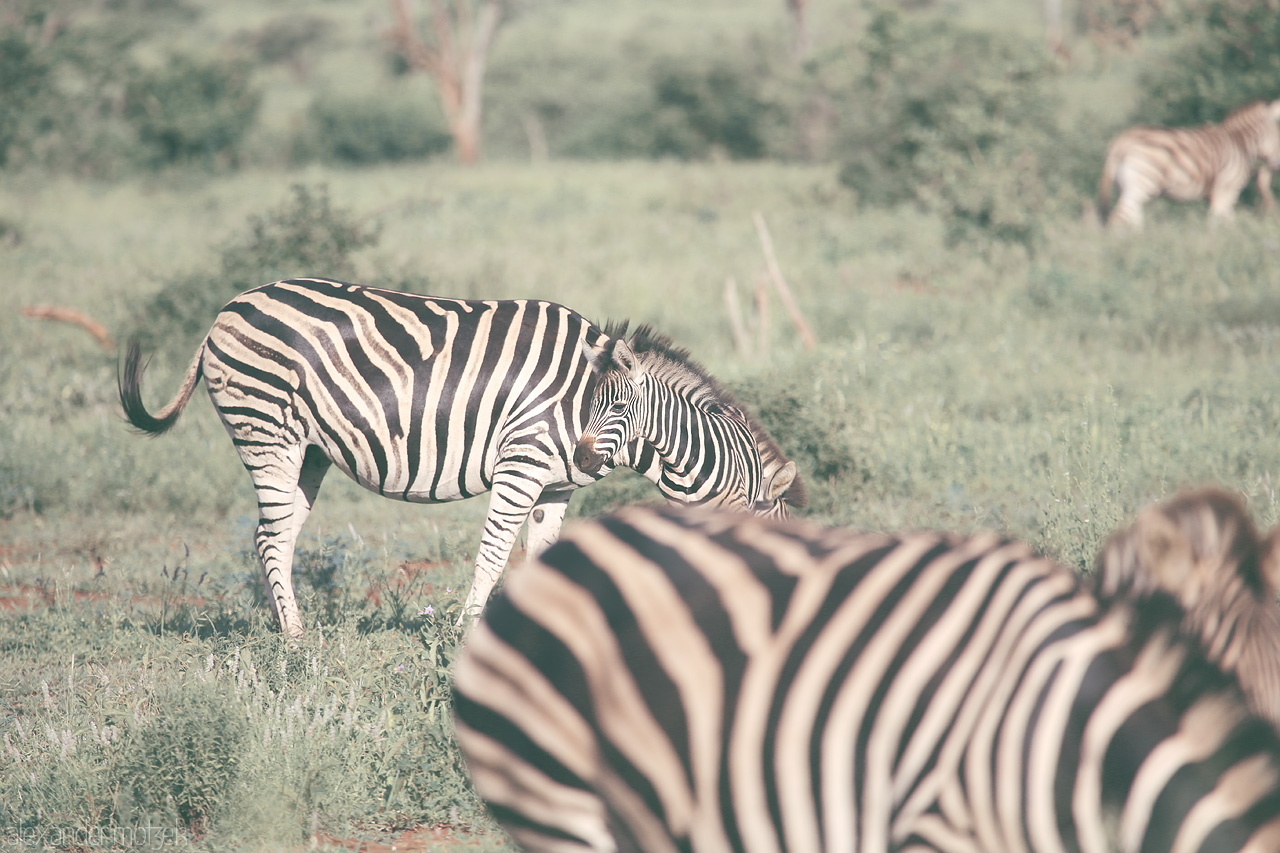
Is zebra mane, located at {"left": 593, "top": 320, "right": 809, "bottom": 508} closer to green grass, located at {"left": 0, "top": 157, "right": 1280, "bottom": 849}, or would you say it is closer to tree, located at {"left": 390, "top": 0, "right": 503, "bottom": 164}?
green grass, located at {"left": 0, "top": 157, "right": 1280, "bottom": 849}

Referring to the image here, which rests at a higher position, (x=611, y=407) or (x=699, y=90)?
(x=699, y=90)

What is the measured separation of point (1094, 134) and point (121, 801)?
17.1 metres

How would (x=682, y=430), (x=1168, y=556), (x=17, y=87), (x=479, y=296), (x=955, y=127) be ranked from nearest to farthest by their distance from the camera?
(x=1168, y=556) < (x=682, y=430) < (x=479, y=296) < (x=955, y=127) < (x=17, y=87)

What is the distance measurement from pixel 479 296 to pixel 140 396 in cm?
658

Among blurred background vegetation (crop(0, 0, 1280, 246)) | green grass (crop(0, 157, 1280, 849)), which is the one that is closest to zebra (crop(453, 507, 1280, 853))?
green grass (crop(0, 157, 1280, 849))

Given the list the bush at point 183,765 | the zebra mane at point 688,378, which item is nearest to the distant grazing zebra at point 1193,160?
the zebra mane at point 688,378

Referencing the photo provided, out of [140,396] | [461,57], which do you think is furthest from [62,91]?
[140,396]

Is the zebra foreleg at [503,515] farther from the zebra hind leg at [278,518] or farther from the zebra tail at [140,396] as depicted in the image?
the zebra tail at [140,396]

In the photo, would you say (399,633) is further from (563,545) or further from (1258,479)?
(1258,479)

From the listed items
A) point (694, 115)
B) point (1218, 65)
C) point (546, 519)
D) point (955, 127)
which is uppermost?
point (694, 115)

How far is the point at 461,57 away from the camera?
3177cm

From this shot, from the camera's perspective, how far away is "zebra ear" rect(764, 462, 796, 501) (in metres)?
5.45

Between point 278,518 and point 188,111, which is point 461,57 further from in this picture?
point 278,518

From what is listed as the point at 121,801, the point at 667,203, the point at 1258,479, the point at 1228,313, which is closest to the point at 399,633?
the point at 121,801
